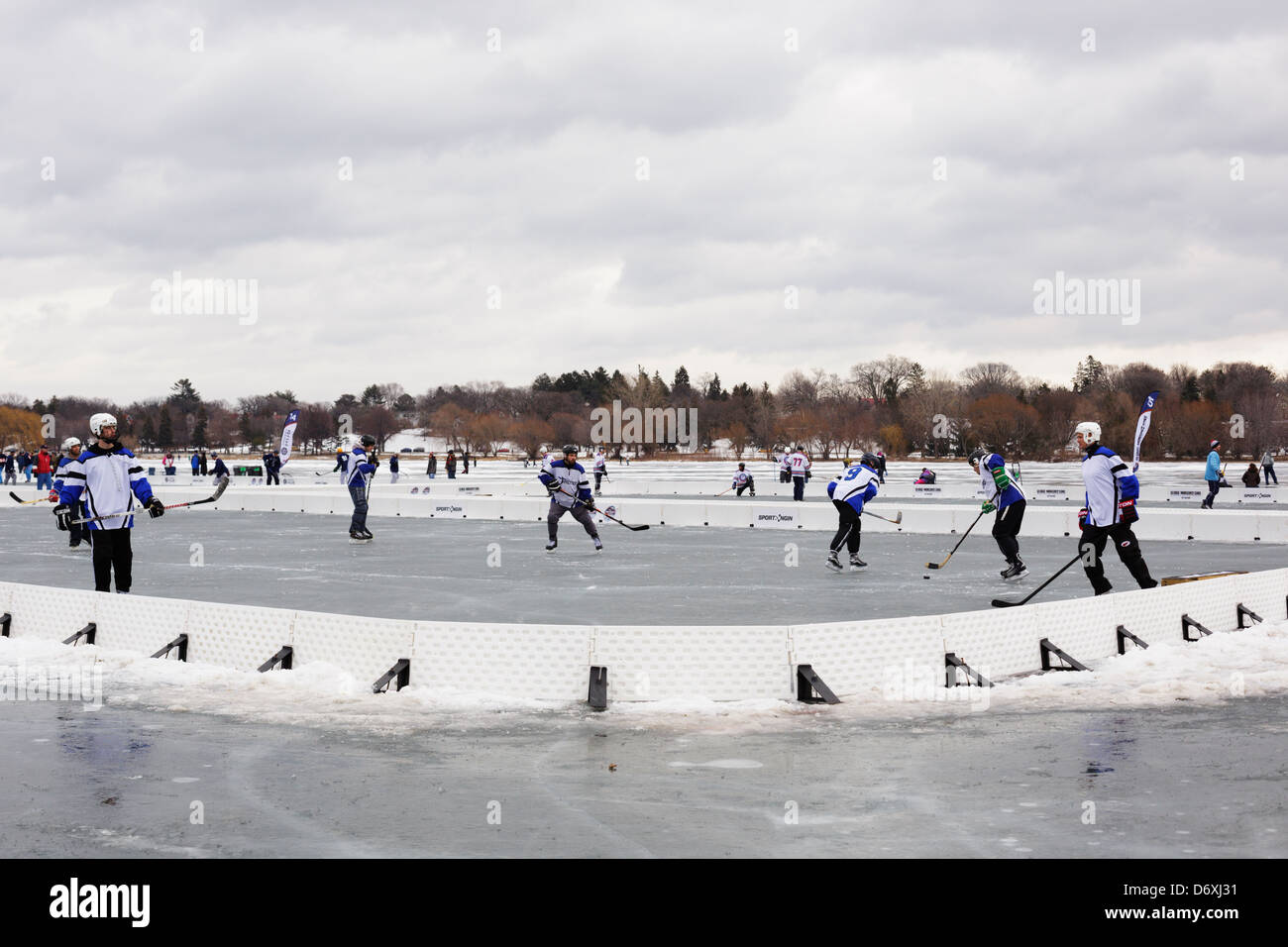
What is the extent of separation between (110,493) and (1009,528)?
1118 centimetres

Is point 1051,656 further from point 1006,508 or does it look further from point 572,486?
point 572,486

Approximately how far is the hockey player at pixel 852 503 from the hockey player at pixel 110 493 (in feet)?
30.2

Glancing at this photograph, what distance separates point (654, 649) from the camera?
831cm

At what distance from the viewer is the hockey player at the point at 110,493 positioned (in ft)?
37.2

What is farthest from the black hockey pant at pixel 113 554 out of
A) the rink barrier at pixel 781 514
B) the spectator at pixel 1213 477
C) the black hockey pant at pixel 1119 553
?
the spectator at pixel 1213 477

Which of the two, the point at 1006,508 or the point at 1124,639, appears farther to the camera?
the point at 1006,508

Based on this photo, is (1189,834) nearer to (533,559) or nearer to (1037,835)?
(1037,835)

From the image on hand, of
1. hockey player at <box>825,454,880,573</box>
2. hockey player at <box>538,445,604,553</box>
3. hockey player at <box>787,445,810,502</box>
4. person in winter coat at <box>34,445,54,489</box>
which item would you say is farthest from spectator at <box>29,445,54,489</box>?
hockey player at <box>825,454,880,573</box>

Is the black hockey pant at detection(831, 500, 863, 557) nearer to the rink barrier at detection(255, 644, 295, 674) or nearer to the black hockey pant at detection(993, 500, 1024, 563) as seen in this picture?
the black hockey pant at detection(993, 500, 1024, 563)

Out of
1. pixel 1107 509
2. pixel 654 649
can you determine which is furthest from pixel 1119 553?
pixel 654 649

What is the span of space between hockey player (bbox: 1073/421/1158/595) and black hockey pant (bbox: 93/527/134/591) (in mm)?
9657

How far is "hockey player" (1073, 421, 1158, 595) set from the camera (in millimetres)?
11773
